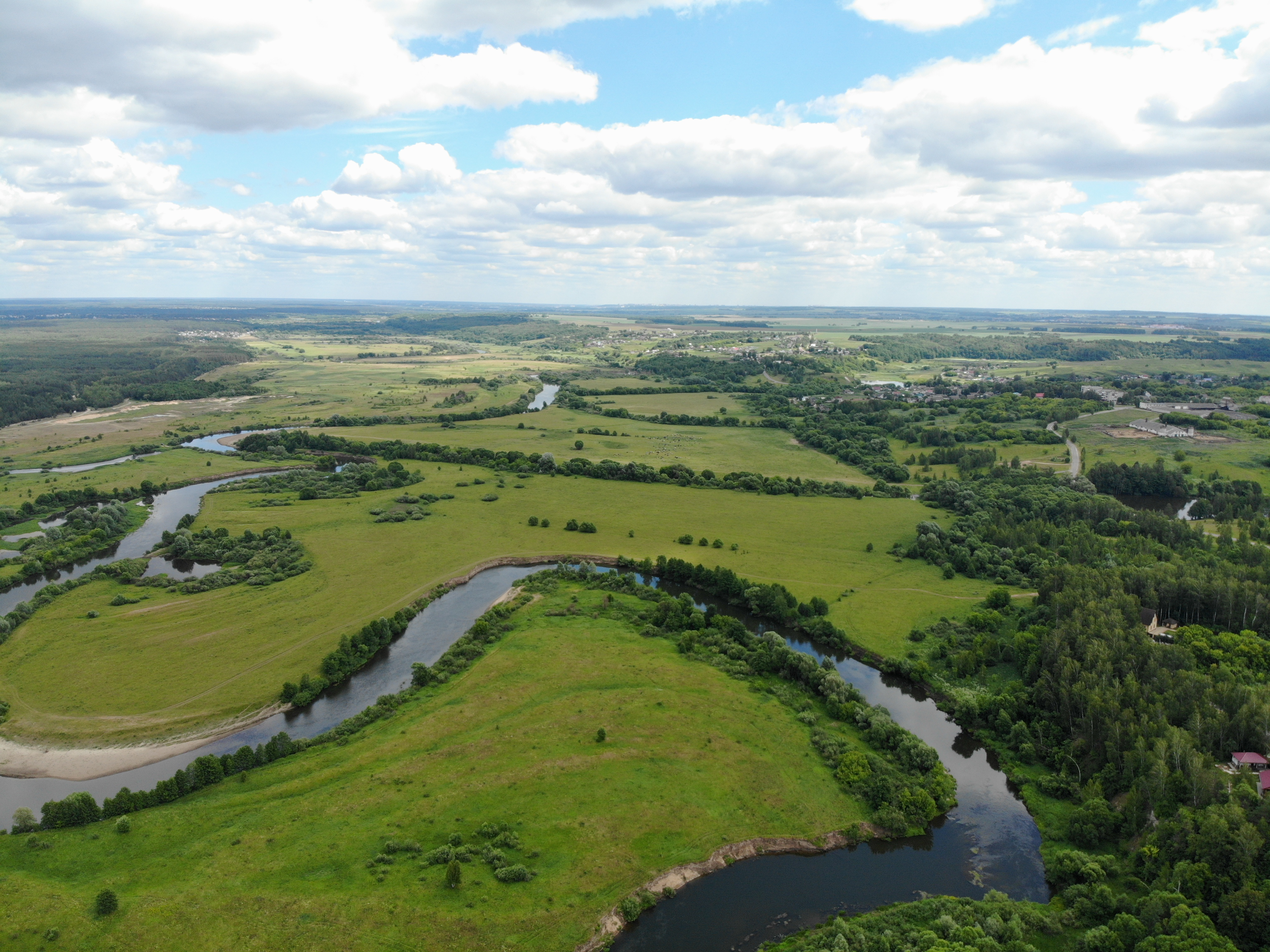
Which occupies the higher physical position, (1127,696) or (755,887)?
(1127,696)

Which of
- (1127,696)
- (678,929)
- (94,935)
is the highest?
(1127,696)

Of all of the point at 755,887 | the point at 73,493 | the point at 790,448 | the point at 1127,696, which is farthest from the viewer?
the point at 790,448

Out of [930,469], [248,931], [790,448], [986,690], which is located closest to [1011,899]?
[986,690]

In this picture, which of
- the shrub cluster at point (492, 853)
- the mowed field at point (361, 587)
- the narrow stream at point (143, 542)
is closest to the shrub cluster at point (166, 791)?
the mowed field at point (361, 587)

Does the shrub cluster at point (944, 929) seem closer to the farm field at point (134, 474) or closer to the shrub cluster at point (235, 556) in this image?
the shrub cluster at point (235, 556)

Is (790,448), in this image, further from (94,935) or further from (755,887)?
(94,935)

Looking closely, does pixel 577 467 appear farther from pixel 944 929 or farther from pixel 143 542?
pixel 944 929

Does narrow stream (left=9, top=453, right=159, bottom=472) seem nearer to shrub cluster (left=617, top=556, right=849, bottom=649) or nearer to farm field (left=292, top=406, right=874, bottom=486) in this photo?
farm field (left=292, top=406, right=874, bottom=486)
